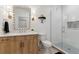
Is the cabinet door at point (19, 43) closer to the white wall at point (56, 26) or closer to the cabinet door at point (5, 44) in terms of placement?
the cabinet door at point (5, 44)

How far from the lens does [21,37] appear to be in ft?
5.83

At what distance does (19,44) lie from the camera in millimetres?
1836

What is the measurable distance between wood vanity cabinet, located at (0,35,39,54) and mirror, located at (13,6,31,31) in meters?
0.18

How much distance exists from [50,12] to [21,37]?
2.36ft

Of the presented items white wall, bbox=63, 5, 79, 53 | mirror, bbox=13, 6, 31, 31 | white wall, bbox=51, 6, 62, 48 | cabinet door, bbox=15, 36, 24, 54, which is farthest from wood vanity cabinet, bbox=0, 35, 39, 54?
white wall, bbox=63, 5, 79, 53

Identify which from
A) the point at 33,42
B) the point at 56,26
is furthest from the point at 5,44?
the point at 56,26

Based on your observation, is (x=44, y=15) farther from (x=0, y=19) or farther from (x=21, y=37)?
(x=0, y=19)

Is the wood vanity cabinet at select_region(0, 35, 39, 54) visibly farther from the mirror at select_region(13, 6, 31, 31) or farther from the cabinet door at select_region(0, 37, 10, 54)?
the mirror at select_region(13, 6, 31, 31)

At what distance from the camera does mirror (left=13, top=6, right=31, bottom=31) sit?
1.66 m

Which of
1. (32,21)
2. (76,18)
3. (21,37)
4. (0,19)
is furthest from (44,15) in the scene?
(0,19)

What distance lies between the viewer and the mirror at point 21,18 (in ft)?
5.44

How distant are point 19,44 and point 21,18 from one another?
52cm

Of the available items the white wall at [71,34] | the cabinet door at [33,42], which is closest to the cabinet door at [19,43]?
the cabinet door at [33,42]

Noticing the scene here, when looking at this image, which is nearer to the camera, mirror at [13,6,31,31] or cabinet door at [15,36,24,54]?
mirror at [13,6,31,31]
